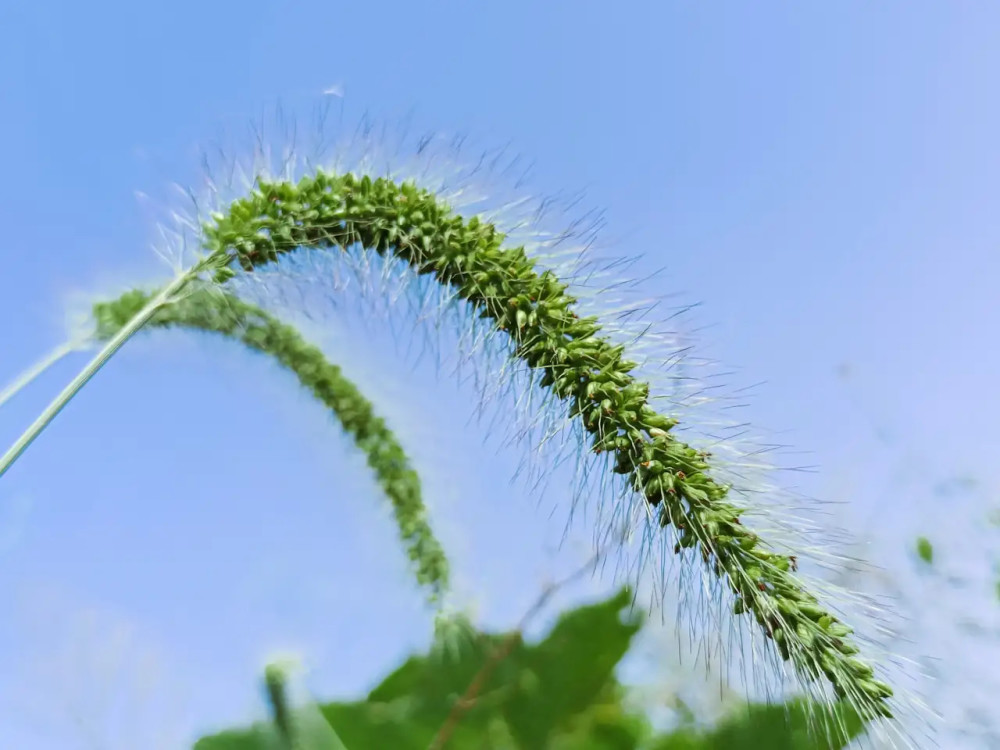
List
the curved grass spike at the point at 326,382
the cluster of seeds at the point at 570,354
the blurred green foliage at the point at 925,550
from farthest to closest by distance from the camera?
the blurred green foliage at the point at 925,550
the curved grass spike at the point at 326,382
the cluster of seeds at the point at 570,354

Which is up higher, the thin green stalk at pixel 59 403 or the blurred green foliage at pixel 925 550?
the blurred green foliage at pixel 925 550

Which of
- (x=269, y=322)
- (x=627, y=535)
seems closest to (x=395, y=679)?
(x=627, y=535)

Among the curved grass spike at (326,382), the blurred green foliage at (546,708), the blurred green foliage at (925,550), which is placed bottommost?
the blurred green foliage at (546,708)

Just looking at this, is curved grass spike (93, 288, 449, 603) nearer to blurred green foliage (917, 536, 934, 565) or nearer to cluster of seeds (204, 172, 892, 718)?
cluster of seeds (204, 172, 892, 718)

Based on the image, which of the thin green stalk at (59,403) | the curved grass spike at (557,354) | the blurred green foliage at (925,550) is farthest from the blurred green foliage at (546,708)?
the blurred green foliage at (925,550)

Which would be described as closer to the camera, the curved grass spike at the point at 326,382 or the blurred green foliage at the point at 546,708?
the blurred green foliage at the point at 546,708

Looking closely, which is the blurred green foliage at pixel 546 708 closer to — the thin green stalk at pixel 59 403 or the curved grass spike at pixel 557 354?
the curved grass spike at pixel 557 354

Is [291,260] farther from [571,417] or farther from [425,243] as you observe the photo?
[571,417]

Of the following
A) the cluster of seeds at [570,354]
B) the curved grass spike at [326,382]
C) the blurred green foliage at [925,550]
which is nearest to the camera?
the cluster of seeds at [570,354]
